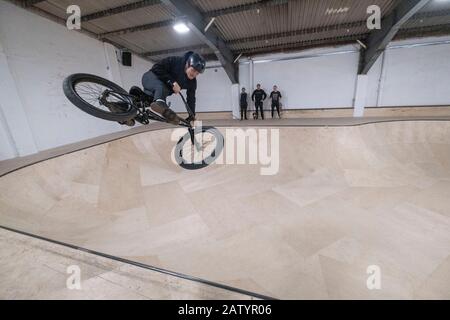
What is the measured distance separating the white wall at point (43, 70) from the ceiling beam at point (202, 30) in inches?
141

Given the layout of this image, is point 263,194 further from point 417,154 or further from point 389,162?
Answer: point 417,154

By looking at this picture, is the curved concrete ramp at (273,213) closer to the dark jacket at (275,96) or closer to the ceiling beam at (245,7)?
the ceiling beam at (245,7)

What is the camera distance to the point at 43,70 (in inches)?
214

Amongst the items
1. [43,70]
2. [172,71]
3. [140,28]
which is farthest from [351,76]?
[43,70]

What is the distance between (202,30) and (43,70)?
183 inches

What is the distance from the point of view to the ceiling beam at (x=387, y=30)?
5091 mm

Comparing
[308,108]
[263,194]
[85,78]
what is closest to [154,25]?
[85,78]

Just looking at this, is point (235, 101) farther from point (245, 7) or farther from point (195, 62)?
point (195, 62)

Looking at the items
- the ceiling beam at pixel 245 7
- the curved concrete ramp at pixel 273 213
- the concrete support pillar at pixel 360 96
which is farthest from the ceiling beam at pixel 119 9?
the concrete support pillar at pixel 360 96

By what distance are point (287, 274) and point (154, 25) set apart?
7.94 m

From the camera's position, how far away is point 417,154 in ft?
14.0

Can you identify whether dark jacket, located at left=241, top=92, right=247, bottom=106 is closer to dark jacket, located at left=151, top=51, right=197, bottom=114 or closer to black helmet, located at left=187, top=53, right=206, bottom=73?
dark jacket, located at left=151, top=51, right=197, bottom=114

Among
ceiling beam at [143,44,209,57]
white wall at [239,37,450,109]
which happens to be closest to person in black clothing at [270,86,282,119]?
white wall at [239,37,450,109]
